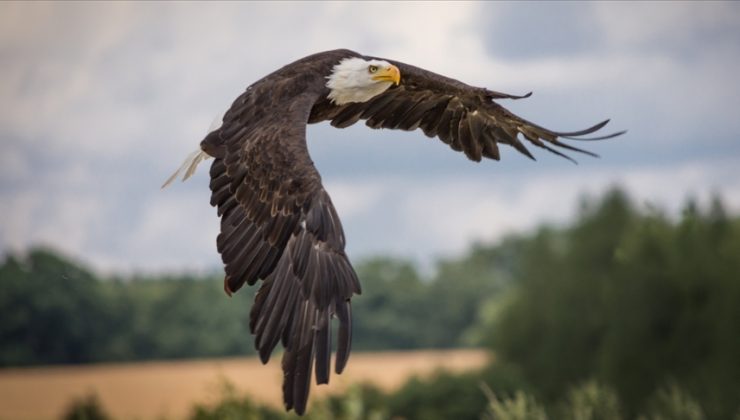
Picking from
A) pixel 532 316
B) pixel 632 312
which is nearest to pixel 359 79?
pixel 632 312

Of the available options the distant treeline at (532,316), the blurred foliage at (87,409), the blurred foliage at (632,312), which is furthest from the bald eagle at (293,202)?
the blurred foliage at (87,409)

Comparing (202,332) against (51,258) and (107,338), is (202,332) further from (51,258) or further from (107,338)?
(51,258)

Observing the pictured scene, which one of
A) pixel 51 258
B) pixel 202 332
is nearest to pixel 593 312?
pixel 51 258

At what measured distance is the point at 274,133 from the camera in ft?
30.9

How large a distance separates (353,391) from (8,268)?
1371 inches

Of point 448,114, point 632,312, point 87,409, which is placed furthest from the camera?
point 632,312

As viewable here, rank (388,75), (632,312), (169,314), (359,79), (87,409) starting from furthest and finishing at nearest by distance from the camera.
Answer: (169,314) → (632,312) → (87,409) → (388,75) → (359,79)

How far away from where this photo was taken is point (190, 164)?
10469 mm

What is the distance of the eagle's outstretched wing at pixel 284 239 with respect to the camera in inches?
335

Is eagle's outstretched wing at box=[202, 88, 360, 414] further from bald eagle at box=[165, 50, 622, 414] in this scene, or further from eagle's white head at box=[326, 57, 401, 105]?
eagle's white head at box=[326, 57, 401, 105]

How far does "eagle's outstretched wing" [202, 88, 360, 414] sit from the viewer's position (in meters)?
8.52

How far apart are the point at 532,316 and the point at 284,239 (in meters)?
42.7

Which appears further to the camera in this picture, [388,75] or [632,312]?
[632,312]

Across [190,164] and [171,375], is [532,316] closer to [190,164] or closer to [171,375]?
[171,375]
